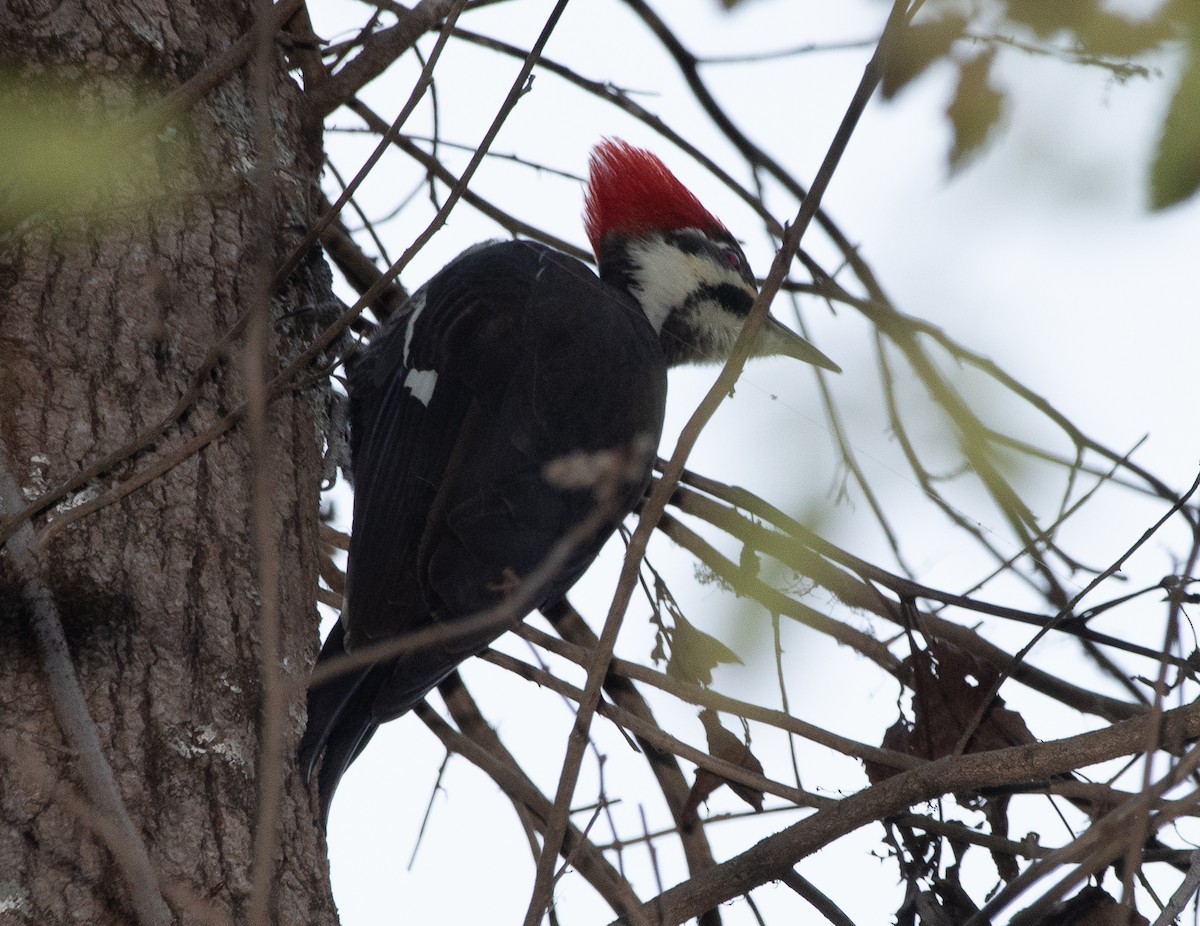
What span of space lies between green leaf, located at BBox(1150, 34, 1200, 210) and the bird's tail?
4.91 ft

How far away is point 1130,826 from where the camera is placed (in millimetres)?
1445

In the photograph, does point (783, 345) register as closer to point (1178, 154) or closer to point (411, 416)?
point (411, 416)

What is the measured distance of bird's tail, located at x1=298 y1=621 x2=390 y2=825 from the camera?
216 cm

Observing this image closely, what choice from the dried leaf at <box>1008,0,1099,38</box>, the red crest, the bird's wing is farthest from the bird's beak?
the dried leaf at <box>1008,0,1099,38</box>

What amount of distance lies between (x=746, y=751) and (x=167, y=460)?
1371 millimetres

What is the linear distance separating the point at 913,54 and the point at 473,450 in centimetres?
115

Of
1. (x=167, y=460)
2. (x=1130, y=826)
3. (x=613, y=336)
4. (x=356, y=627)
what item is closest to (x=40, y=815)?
(x=167, y=460)

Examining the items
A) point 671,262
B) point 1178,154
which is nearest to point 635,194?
point 671,262

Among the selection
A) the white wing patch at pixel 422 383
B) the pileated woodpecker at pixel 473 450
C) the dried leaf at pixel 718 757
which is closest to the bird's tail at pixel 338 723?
the pileated woodpecker at pixel 473 450

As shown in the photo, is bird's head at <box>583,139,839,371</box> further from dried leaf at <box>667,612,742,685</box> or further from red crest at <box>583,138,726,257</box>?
dried leaf at <box>667,612,742,685</box>

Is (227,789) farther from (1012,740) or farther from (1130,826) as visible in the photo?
(1012,740)

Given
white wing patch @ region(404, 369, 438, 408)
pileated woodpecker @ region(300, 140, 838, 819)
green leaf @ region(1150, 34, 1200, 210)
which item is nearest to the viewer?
green leaf @ region(1150, 34, 1200, 210)

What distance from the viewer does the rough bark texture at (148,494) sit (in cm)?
162

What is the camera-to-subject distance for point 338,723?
7.57ft
